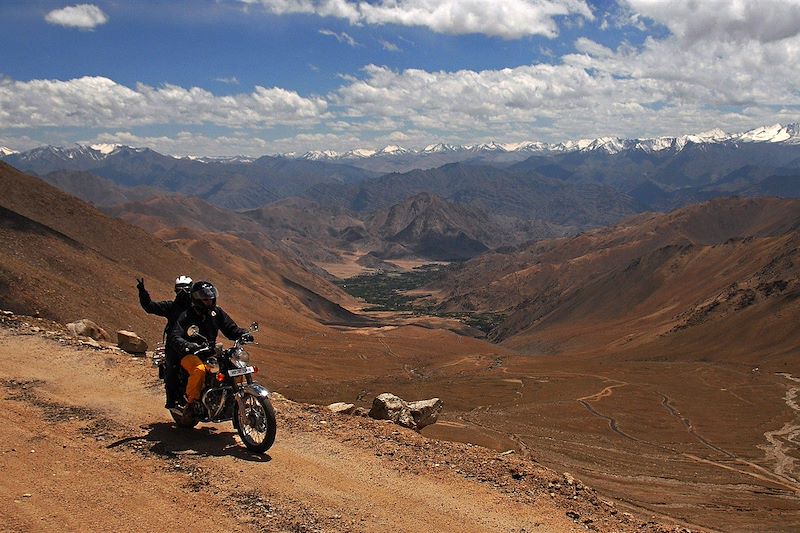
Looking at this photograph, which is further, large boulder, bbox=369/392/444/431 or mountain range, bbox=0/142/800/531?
mountain range, bbox=0/142/800/531

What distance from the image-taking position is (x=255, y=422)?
1147 cm

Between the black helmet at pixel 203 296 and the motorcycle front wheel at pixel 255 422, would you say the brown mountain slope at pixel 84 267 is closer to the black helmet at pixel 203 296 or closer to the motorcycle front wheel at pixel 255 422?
the black helmet at pixel 203 296

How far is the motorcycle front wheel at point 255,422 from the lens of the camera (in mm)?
11062

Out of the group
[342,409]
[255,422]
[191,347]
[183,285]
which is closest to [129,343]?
[342,409]

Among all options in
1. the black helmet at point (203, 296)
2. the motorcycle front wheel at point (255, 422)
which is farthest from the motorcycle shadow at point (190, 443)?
the black helmet at point (203, 296)

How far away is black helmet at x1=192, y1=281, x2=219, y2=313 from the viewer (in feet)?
39.3

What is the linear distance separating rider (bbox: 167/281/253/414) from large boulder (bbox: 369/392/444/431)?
5.64 m

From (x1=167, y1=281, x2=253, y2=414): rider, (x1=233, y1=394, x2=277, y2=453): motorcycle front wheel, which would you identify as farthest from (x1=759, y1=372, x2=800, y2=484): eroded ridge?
(x1=167, y1=281, x2=253, y2=414): rider

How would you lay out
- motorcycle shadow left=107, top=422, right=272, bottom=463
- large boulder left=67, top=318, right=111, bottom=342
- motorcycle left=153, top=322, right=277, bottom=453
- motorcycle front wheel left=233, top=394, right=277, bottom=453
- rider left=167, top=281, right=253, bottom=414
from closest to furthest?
motorcycle front wheel left=233, top=394, right=277, bottom=453 → motorcycle shadow left=107, top=422, right=272, bottom=463 → motorcycle left=153, top=322, right=277, bottom=453 → rider left=167, top=281, right=253, bottom=414 → large boulder left=67, top=318, right=111, bottom=342

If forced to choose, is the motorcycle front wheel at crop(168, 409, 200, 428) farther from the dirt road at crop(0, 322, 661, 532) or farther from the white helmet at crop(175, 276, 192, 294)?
the white helmet at crop(175, 276, 192, 294)

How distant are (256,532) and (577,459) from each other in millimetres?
27165

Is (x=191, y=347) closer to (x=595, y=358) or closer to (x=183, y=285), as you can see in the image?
(x=183, y=285)

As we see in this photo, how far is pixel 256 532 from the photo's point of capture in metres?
8.53

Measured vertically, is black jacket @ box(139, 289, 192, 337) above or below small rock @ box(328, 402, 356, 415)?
above
